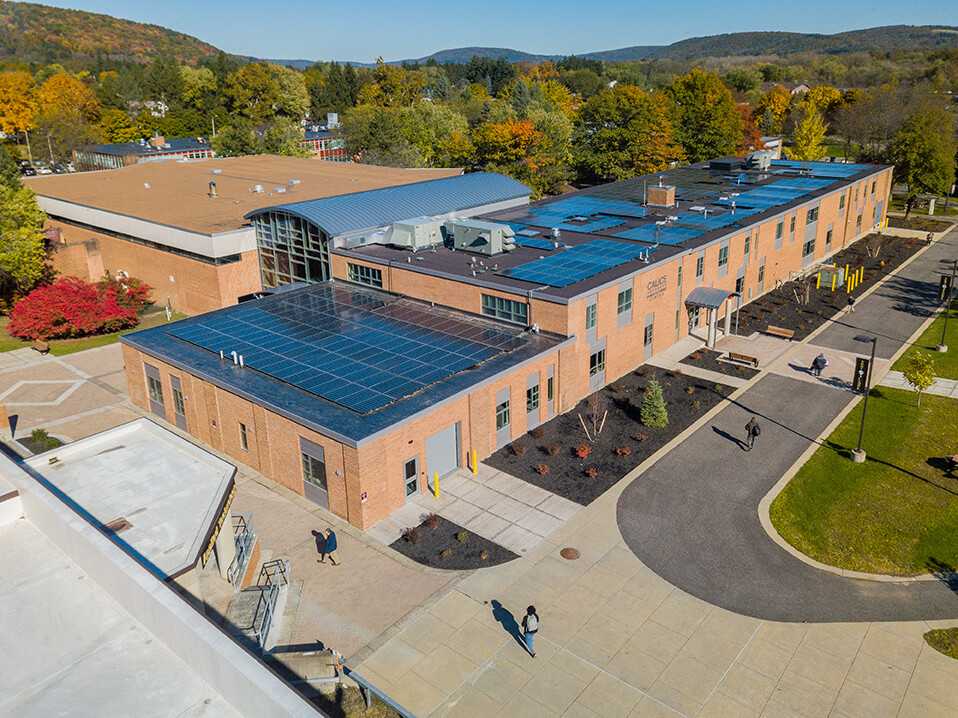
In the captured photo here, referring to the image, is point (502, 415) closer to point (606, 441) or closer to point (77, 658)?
point (606, 441)

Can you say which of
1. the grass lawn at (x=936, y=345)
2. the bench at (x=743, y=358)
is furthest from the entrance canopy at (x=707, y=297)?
the grass lawn at (x=936, y=345)

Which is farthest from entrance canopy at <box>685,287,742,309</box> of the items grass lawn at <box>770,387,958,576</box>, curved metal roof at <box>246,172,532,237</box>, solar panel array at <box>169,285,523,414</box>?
curved metal roof at <box>246,172,532,237</box>

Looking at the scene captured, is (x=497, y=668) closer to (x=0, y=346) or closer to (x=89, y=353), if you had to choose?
(x=89, y=353)

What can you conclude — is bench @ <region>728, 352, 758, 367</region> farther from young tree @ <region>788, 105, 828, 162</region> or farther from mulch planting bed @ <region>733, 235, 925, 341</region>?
young tree @ <region>788, 105, 828, 162</region>

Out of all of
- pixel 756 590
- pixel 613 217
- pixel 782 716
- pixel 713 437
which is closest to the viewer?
pixel 782 716

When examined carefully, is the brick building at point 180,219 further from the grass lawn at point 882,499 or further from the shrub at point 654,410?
the grass lawn at point 882,499

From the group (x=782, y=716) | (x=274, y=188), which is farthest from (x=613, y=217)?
(x=782, y=716)
